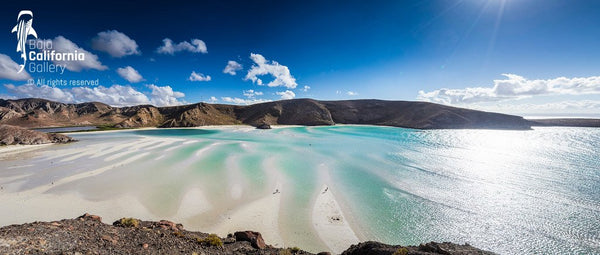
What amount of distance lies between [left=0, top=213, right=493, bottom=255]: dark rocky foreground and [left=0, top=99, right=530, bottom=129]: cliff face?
104 metres

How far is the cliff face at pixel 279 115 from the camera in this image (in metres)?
100

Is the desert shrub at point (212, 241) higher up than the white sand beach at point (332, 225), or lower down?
higher up

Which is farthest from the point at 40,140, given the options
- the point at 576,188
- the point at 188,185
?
the point at 576,188

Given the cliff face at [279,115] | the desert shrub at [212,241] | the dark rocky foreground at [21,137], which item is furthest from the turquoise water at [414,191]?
the cliff face at [279,115]

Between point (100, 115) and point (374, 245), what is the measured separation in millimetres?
211987

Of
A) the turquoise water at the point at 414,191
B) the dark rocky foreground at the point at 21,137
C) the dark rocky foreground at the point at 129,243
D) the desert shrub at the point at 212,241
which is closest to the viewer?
the dark rocky foreground at the point at 129,243

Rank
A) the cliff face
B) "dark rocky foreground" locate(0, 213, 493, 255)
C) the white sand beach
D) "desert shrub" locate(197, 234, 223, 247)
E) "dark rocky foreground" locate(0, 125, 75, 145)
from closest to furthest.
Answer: "dark rocky foreground" locate(0, 213, 493, 255) < "desert shrub" locate(197, 234, 223, 247) < the white sand beach < "dark rocky foreground" locate(0, 125, 75, 145) < the cliff face

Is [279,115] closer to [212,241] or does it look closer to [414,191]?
[414,191]

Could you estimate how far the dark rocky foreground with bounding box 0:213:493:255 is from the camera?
20.5 ft

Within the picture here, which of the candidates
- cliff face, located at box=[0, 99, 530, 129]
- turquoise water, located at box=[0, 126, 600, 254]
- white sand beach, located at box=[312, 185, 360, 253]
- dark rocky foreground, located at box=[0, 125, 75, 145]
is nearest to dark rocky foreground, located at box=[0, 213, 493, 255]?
white sand beach, located at box=[312, 185, 360, 253]

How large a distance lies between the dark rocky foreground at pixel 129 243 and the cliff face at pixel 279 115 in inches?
4087

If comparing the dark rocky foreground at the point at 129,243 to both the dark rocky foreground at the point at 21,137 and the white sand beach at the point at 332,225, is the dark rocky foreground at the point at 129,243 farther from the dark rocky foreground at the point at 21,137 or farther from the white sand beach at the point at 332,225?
the dark rocky foreground at the point at 21,137

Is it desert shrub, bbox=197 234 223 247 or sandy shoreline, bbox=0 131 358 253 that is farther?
sandy shoreline, bbox=0 131 358 253

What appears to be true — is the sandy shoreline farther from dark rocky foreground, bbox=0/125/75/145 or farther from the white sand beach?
dark rocky foreground, bbox=0/125/75/145
